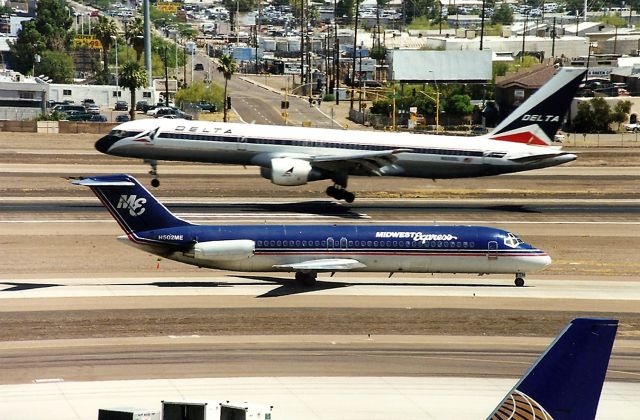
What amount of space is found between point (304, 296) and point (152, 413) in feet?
81.1

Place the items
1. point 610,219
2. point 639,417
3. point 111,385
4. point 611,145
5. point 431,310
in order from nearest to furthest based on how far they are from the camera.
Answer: point 639,417 → point 111,385 → point 431,310 → point 610,219 → point 611,145

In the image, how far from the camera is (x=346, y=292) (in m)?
57.2

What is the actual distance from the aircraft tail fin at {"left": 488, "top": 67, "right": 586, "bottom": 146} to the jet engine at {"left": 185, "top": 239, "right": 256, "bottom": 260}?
2765 centimetres

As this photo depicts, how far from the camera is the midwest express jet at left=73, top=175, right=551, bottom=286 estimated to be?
188 feet

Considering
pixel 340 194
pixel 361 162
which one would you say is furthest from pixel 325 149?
pixel 340 194

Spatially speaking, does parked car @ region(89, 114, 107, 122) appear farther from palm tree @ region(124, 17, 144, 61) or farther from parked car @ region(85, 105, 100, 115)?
palm tree @ region(124, 17, 144, 61)

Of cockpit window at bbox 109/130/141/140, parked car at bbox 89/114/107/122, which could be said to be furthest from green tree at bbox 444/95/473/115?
cockpit window at bbox 109/130/141/140

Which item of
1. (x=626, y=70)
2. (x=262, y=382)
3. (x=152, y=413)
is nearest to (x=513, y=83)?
(x=626, y=70)

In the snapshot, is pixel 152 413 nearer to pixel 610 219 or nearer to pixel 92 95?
pixel 610 219

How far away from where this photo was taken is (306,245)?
2269 inches

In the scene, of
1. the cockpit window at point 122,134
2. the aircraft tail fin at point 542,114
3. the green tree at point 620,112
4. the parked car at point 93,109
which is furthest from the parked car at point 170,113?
the aircraft tail fin at point 542,114

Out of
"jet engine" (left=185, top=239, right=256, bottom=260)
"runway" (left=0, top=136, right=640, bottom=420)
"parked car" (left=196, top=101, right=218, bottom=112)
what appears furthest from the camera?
"parked car" (left=196, top=101, right=218, bottom=112)

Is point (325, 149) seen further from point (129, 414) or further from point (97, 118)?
point (97, 118)

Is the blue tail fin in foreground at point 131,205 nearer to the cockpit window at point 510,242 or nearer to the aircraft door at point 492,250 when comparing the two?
the aircraft door at point 492,250
